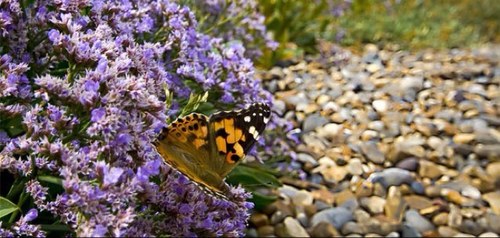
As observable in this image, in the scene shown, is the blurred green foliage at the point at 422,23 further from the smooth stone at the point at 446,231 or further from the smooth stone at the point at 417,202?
the smooth stone at the point at 446,231

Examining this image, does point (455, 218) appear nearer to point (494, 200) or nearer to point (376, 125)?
point (494, 200)

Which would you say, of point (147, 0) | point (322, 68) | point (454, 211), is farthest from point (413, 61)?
point (147, 0)

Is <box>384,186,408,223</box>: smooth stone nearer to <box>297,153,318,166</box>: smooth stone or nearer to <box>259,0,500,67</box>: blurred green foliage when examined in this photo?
<box>297,153,318,166</box>: smooth stone

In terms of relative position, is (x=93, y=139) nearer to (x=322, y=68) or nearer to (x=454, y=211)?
(x=454, y=211)

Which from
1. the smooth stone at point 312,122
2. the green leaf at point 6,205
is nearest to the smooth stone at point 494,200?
the smooth stone at point 312,122

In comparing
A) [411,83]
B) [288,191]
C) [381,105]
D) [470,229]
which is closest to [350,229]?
[288,191]

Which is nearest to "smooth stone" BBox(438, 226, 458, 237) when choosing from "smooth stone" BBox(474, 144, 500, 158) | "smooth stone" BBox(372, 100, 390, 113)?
"smooth stone" BBox(474, 144, 500, 158)
